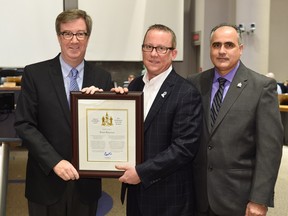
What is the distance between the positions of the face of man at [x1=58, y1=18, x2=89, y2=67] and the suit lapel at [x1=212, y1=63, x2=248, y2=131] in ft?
2.57

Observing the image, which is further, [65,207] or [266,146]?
[65,207]

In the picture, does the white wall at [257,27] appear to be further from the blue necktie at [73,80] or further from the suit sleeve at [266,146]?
the blue necktie at [73,80]

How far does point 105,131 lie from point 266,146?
804 millimetres

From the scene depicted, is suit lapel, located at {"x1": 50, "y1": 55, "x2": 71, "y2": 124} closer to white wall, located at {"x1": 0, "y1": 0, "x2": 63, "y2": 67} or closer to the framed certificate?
the framed certificate

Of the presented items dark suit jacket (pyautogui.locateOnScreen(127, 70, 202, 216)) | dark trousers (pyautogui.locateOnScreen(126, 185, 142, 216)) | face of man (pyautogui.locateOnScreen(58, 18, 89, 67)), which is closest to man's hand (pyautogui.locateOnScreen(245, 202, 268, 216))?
dark suit jacket (pyautogui.locateOnScreen(127, 70, 202, 216))

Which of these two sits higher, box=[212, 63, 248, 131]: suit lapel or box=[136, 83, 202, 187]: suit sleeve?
box=[212, 63, 248, 131]: suit lapel

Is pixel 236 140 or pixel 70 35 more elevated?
pixel 70 35

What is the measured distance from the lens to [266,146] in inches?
72.3

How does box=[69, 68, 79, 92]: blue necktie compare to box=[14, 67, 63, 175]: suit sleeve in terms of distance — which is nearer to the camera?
box=[14, 67, 63, 175]: suit sleeve

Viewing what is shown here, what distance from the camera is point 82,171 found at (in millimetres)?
1843

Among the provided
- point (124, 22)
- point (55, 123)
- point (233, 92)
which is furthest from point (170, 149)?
point (124, 22)

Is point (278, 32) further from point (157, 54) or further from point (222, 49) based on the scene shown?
point (157, 54)

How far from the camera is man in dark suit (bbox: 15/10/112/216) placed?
1.81m

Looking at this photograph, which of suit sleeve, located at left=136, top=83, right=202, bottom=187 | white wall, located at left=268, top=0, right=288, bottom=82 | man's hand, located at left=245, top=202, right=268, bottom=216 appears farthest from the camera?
white wall, located at left=268, top=0, right=288, bottom=82
